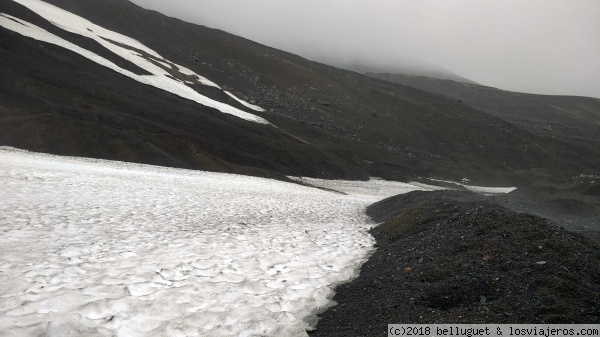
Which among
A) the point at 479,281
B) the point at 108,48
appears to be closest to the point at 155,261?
the point at 479,281

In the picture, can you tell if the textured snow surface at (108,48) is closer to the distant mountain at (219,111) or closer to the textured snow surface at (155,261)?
the distant mountain at (219,111)

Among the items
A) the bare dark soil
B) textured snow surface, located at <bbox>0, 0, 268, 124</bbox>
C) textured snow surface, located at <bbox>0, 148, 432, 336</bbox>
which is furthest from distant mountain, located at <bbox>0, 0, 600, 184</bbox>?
the bare dark soil

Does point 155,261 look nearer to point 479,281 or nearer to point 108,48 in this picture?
point 479,281

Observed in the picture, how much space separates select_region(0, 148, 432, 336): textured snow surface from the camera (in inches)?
278

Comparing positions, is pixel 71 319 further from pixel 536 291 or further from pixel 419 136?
pixel 419 136

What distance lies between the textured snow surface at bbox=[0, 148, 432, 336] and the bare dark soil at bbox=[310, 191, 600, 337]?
3.00ft

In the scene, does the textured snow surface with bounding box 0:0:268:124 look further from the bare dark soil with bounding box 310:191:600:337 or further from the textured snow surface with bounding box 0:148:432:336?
the bare dark soil with bounding box 310:191:600:337

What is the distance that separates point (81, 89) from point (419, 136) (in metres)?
84.5

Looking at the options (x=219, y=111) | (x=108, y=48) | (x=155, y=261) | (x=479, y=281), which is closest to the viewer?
(x=479, y=281)

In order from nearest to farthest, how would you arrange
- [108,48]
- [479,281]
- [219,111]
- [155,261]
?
1. [479,281]
2. [155,261]
3. [219,111]
4. [108,48]

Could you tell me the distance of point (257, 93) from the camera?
101938 millimetres

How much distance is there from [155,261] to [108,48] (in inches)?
2727

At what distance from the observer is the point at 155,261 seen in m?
9.73

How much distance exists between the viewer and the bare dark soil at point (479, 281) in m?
7.39
